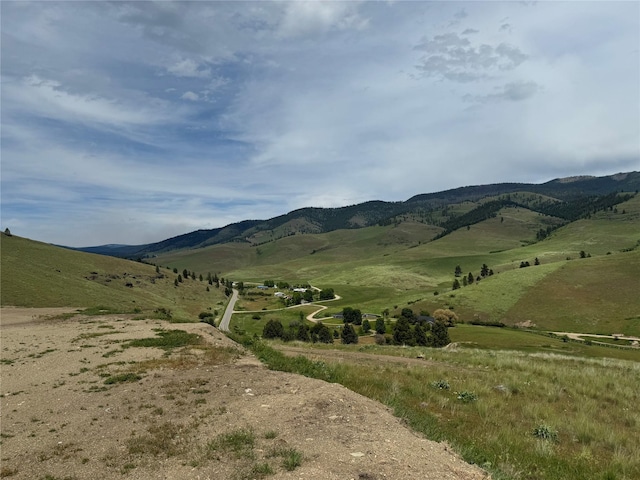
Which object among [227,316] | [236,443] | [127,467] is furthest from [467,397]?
[227,316]

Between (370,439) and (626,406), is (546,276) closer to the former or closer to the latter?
(626,406)

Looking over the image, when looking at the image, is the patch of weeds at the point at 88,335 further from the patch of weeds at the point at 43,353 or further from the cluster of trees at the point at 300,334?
the cluster of trees at the point at 300,334

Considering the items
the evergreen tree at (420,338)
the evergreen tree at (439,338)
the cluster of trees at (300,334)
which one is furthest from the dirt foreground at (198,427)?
the evergreen tree at (420,338)

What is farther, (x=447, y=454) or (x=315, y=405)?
(x=315, y=405)

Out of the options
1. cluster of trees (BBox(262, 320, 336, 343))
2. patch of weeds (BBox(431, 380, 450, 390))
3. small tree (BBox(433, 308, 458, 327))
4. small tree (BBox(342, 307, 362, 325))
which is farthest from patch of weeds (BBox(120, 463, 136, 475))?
small tree (BBox(342, 307, 362, 325))

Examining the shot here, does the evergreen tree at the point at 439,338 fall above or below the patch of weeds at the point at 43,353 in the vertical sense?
below

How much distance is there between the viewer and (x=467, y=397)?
18.5m

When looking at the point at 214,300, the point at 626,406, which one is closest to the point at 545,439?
the point at 626,406

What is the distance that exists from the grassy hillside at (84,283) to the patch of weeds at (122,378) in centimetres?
4677

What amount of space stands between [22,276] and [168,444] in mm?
100315

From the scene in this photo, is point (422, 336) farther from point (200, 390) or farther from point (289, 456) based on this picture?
point (289, 456)

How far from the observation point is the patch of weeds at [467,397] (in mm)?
18234

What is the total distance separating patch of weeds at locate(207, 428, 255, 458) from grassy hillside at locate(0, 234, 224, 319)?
58855mm

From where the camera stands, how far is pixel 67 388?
784 inches
